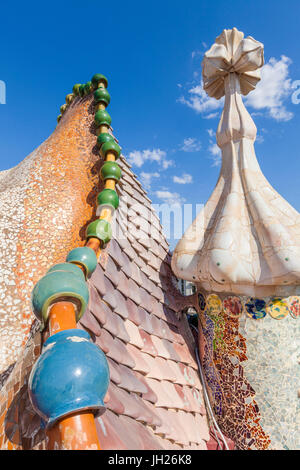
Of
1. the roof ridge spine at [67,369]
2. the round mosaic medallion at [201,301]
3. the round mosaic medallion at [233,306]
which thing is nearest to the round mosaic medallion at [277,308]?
the round mosaic medallion at [233,306]

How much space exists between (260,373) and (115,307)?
1002 mm

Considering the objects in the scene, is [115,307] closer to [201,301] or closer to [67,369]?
[201,301]

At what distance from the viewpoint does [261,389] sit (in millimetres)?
1908

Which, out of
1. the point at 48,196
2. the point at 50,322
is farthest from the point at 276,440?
the point at 48,196

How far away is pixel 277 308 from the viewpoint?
195 cm

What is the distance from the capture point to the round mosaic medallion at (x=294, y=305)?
1.95 m

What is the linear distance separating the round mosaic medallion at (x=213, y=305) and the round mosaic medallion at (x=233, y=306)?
0.05 meters

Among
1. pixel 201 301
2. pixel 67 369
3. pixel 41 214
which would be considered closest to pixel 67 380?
pixel 67 369

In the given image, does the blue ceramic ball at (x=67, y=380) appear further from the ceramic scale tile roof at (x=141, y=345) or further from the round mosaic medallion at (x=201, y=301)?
the round mosaic medallion at (x=201, y=301)

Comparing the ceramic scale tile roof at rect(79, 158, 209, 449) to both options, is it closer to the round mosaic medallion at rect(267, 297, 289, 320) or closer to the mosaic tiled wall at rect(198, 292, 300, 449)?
the mosaic tiled wall at rect(198, 292, 300, 449)

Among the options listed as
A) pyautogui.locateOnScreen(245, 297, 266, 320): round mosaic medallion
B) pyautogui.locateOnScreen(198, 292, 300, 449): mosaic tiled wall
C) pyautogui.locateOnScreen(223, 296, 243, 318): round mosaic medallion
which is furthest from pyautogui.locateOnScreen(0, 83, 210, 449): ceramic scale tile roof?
pyautogui.locateOnScreen(245, 297, 266, 320): round mosaic medallion

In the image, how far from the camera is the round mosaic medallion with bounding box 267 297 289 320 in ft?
6.37

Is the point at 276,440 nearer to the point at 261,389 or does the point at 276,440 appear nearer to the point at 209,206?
the point at 261,389

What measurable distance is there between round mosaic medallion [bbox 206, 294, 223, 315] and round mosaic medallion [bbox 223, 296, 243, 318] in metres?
0.05
